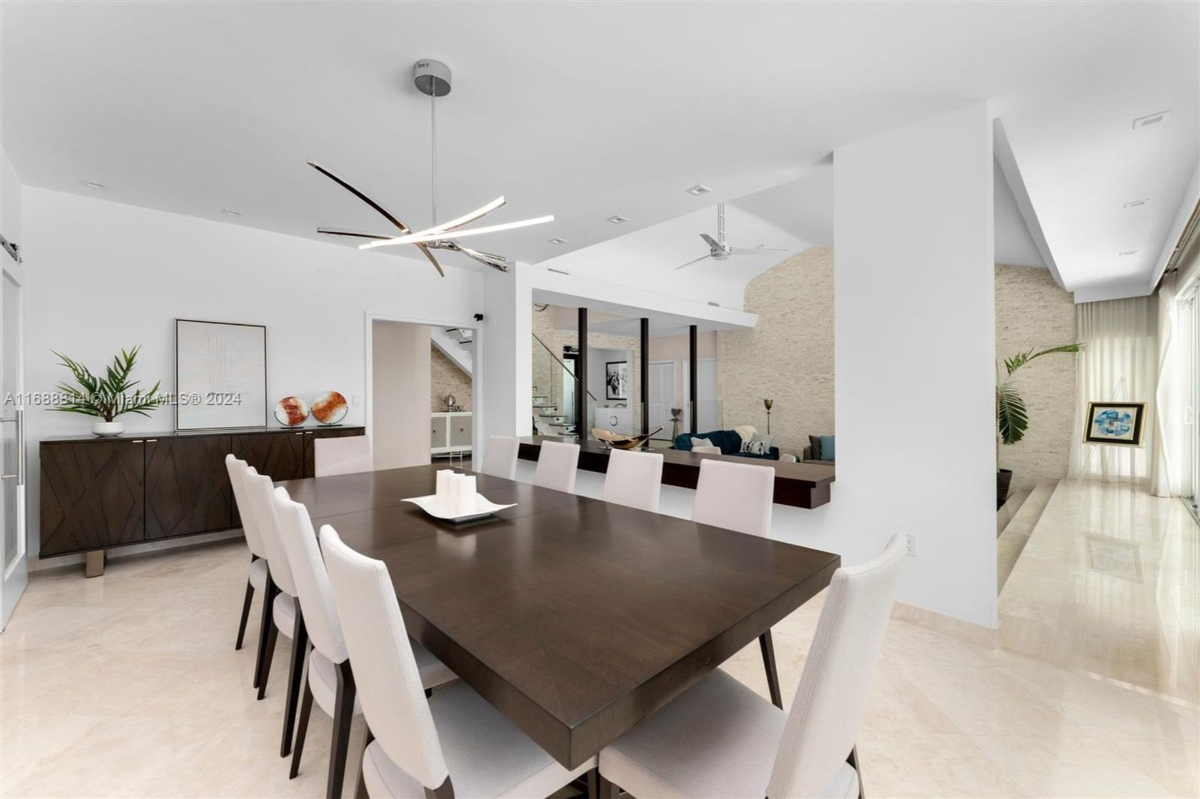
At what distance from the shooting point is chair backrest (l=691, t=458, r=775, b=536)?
2.21 meters

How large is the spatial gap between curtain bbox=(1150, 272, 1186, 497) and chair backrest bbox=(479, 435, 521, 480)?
6.96 metres

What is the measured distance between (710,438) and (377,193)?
217 inches

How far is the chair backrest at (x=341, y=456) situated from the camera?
3.70 metres

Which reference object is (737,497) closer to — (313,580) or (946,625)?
(946,625)

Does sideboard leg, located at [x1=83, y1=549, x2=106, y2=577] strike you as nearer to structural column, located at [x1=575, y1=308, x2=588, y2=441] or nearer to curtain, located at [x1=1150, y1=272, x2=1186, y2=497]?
structural column, located at [x1=575, y1=308, x2=588, y2=441]

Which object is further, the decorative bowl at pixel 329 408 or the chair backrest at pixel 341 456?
the decorative bowl at pixel 329 408

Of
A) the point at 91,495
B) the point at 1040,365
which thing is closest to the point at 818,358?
the point at 1040,365

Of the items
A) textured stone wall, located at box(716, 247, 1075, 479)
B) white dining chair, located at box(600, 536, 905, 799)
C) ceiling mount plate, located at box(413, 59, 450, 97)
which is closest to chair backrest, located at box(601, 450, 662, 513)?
white dining chair, located at box(600, 536, 905, 799)

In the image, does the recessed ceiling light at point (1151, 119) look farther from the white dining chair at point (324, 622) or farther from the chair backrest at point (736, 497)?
the white dining chair at point (324, 622)

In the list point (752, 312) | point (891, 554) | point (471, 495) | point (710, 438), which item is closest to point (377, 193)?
point (471, 495)

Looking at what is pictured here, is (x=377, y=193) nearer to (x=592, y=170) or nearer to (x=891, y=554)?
(x=592, y=170)

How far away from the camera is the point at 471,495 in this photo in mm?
2242

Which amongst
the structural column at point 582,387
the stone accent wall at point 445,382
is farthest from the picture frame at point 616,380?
the structural column at point 582,387

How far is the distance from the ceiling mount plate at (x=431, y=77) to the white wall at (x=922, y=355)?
2.22 metres
